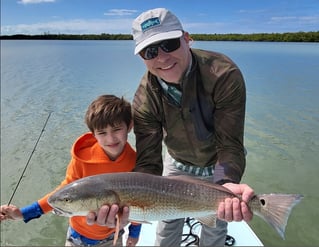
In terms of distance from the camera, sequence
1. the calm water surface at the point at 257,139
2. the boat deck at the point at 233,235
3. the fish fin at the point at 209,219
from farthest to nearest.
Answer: the calm water surface at the point at 257,139
the boat deck at the point at 233,235
the fish fin at the point at 209,219

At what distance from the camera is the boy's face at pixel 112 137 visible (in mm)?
2133

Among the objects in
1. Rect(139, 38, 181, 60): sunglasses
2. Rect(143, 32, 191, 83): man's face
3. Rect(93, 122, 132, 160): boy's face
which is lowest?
Rect(93, 122, 132, 160): boy's face

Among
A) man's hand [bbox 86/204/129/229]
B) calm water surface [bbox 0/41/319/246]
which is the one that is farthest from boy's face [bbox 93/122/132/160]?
calm water surface [bbox 0/41/319/246]

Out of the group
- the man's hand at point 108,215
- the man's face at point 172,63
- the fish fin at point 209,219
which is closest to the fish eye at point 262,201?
the fish fin at point 209,219

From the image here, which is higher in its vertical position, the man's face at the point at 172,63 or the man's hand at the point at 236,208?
the man's face at the point at 172,63

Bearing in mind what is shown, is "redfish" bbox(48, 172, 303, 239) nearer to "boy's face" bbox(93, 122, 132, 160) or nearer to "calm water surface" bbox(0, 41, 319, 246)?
"boy's face" bbox(93, 122, 132, 160)

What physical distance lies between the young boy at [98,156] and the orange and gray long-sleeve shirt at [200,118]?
0.12m

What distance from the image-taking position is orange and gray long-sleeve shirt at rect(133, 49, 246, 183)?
2.07 meters

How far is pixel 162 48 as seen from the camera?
6.39ft

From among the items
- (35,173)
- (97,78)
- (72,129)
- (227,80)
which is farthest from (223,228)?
(97,78)

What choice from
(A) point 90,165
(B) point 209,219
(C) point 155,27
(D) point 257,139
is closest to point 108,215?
(A) point 90,165

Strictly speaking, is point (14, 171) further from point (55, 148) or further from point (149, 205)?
point (149, 205)

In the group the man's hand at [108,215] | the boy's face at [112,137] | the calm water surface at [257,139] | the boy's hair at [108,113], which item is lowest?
the calm water surface at [257,139]

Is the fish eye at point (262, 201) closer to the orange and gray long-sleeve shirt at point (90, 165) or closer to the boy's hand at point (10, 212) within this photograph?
the orange and gray long-sleeve shirt at point (90, 165)
